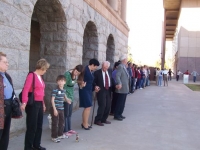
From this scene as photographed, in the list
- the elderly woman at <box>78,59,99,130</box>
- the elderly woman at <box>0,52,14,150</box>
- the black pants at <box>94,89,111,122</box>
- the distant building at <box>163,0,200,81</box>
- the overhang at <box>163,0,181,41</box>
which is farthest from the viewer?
Result: the overhang at <box>163,0,181,41</box>

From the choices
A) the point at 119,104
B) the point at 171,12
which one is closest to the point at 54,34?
the point at 119,104

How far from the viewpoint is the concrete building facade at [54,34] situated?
5.68m

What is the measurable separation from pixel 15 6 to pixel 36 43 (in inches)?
311

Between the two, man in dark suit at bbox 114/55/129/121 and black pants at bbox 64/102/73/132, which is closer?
black pants at bbox 64/102/73/132

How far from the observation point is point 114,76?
8594 millimetres

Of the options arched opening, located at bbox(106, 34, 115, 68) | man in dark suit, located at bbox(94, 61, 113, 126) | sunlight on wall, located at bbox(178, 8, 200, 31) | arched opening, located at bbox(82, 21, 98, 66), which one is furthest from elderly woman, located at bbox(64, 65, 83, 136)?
sunlight on wall, located at bbox(178, 8, 200, 31)

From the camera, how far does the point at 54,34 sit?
8320mm

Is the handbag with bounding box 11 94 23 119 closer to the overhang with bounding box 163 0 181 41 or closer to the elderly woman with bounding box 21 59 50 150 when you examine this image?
the elderly woman with bounding box 21 59 50 150

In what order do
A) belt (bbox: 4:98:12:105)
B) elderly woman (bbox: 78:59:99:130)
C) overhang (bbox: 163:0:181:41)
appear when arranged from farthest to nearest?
overhang (bbox: 163:0:181:41)
elderly woman (bbox: 78:59:99:130)
belt (bbox: 4:98:12:105)

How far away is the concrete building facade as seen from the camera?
18.6 feet

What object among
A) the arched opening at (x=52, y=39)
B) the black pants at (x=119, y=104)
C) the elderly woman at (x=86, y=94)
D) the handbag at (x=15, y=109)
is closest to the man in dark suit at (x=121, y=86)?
the black pants at (x=119, y=104)

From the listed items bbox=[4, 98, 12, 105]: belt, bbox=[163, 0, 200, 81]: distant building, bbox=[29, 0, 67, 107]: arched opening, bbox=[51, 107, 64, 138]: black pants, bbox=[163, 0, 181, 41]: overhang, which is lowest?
bbox=[51, 107, 64, 138]: black pants

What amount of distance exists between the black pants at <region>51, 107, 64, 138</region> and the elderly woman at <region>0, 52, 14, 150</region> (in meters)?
1.50

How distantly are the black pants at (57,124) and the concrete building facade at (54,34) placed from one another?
838 mm
